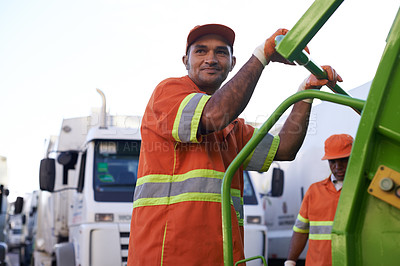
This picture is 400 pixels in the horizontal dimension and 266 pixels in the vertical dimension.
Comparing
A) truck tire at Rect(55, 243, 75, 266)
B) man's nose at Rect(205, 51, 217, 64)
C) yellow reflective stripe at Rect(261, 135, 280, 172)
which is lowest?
truck tire at Rect(55, 243, 75, 266)

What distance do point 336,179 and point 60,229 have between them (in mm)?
5759

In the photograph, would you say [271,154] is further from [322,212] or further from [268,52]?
[322,212]

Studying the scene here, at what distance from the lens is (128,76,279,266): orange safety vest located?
223 cm

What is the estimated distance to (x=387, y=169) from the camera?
1426mm

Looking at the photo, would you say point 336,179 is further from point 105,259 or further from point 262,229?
point 105,259

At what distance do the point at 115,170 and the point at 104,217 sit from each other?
712 millimetres

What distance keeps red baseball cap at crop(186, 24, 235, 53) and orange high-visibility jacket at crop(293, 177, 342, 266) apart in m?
1.96

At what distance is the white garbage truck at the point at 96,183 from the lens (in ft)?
20.5

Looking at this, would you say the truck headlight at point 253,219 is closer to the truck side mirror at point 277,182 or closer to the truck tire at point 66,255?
the truck side mirror at point 277,182

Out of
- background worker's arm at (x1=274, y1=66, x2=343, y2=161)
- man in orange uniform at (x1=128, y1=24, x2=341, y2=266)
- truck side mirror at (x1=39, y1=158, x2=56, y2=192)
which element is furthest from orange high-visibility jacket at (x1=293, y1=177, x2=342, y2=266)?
truck side mirror at (x1=39, y1=158, x2=56, y2=192)

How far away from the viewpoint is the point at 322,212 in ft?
14.0

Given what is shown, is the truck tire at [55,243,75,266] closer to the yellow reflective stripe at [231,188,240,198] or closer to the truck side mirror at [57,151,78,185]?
the truck side mirror at [57,151,78,185]

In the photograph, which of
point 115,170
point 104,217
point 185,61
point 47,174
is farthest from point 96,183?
point 185,61

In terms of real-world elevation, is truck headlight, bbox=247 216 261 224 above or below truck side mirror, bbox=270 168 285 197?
below
